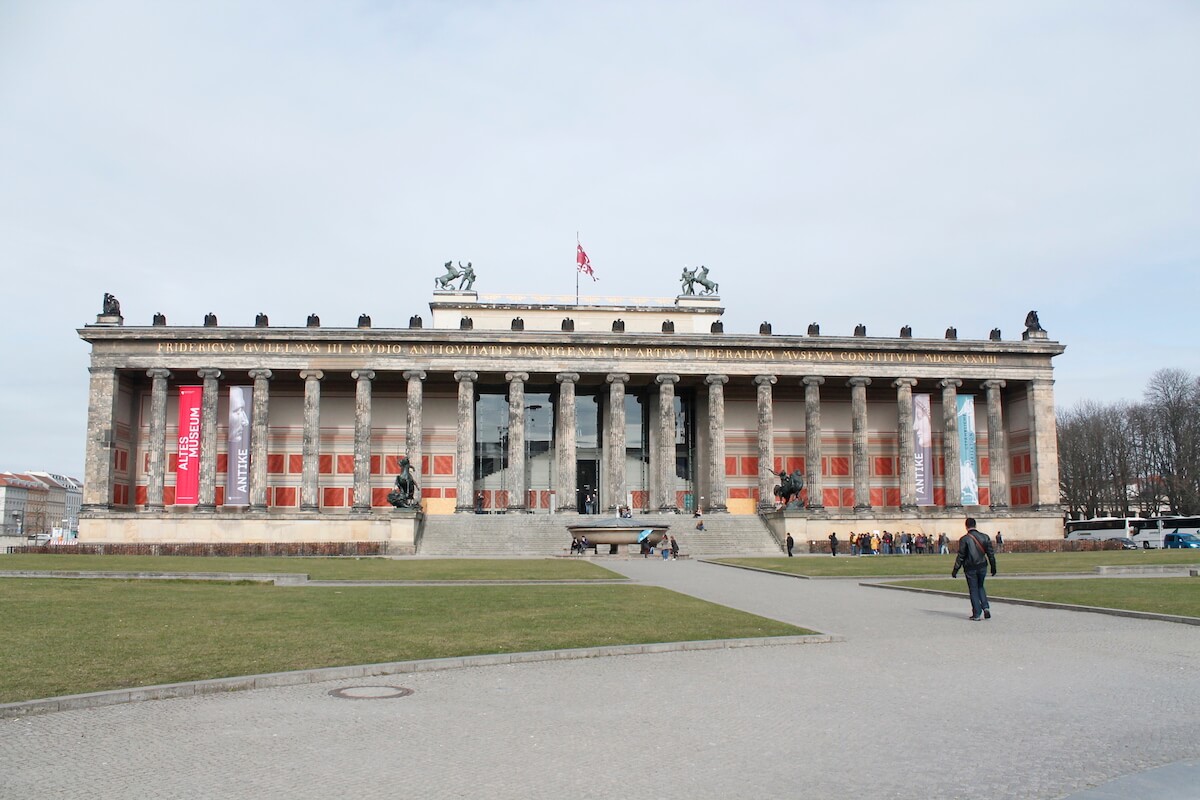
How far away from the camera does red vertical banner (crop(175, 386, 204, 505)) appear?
6150 centimetres

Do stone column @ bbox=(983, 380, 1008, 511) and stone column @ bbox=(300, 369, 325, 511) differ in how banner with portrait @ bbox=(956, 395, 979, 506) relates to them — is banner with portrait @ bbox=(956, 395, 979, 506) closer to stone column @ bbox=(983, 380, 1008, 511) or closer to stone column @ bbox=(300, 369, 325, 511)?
stone column @ bbox=(983, 380, 1008, 511)

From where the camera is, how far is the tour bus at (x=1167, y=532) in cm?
6731

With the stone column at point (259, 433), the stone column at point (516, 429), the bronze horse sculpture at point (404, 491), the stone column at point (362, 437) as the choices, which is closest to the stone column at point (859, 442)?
the stone column at point (516, 429)

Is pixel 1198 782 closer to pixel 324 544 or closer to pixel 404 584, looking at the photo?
pixel 404 584

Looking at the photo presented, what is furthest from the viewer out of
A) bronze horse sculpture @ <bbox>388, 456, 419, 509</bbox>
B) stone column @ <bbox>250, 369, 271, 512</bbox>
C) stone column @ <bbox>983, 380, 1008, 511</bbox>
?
stone column @ <bbox>983, 380, 1008, 511</bbox>

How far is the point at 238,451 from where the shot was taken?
61938 millimetres

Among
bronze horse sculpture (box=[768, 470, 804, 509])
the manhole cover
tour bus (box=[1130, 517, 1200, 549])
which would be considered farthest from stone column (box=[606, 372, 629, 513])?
the manhole cover

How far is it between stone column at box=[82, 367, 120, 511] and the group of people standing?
4384 cm

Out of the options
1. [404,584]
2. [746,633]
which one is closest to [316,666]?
[746,633]

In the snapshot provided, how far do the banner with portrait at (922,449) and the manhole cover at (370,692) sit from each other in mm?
57574

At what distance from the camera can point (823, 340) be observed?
65.9 m

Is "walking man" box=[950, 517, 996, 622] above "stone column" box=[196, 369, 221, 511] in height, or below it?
below

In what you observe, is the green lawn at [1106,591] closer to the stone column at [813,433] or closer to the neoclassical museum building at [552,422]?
the neoclassical museum building at [552,422]

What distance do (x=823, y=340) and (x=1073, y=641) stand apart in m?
51.0
